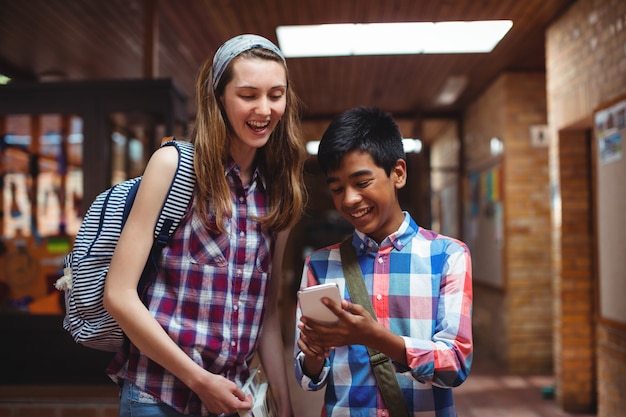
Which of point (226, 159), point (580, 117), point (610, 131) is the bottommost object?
point (226, 159)

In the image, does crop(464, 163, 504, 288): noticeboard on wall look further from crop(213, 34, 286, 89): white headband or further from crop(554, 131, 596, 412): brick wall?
crop(213, 34, 286, 89): white headband

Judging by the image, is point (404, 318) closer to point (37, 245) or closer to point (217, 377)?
point (217, 377)

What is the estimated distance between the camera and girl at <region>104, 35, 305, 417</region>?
1233 mm

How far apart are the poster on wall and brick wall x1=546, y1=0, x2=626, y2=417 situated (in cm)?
10

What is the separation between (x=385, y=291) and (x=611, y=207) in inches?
127

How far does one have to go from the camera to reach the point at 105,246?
1.30 metres

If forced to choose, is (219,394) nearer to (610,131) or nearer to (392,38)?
(610,131)

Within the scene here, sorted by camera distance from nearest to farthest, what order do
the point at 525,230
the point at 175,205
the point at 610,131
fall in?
the point at 175,205 → the point at 610,131 → the point at 525,230

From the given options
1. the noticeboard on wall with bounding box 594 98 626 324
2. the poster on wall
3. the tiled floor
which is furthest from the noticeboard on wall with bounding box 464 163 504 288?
the poster on wall

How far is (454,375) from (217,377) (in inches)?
19.8

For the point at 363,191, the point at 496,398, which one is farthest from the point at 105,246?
the point at 496,398

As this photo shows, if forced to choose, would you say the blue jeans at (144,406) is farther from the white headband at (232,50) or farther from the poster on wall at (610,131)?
the poster on wall at (610,131)

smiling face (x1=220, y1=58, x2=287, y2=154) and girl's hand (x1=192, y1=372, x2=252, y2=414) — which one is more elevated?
smiling face (x1=220, y1=58, x2=287, y2=154)

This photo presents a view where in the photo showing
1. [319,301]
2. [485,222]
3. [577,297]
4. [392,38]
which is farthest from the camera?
[485,222]
